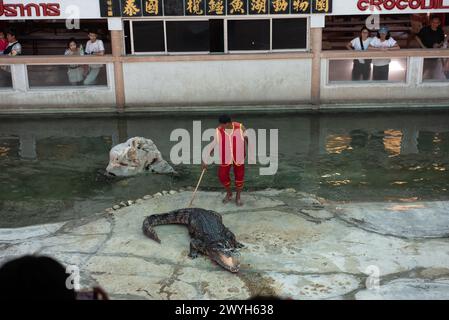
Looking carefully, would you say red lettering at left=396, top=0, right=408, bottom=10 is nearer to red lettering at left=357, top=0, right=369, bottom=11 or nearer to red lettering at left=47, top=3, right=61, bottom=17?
red lettering at left=357, top=0, right=369, bottom=11

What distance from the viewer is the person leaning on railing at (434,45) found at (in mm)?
14438

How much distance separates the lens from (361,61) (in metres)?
14.4

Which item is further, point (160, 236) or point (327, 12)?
point (327, 12)

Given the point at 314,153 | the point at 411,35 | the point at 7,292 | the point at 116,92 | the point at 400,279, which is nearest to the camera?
the point at 7,292

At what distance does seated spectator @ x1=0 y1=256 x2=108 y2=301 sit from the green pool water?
20.3ft

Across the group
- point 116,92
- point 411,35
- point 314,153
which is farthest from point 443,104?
point 116,92

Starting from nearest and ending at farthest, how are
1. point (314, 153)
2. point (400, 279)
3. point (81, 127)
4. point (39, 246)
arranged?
point (400, 279) < point (39, 246) < point (314, 153) < point (81, 127)

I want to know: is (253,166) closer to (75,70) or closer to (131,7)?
(131,7)

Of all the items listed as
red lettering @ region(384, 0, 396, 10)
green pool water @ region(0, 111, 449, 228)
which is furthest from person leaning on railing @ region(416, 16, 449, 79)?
red lettering @ region(384, 0, 396, 10)

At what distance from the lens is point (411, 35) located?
16.6 metres

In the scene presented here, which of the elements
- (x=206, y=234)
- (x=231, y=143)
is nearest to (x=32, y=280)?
(x=206, y=234)

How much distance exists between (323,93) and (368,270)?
8.86 m

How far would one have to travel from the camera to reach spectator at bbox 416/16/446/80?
14.4 metres

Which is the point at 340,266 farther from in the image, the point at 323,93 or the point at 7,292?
the point at 323,93
